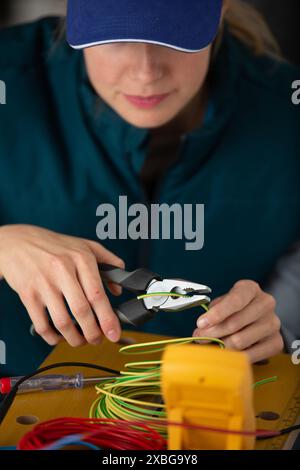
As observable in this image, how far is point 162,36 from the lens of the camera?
839mm

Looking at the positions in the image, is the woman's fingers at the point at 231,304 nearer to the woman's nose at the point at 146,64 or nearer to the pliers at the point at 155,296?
the pliers at the point at 155,296

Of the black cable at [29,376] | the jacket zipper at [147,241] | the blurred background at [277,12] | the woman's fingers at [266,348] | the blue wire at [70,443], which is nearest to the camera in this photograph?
the blue wire at [70,443]

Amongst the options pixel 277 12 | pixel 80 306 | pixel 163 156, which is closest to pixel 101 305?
pixel 80 306

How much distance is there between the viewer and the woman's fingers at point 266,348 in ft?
2.83

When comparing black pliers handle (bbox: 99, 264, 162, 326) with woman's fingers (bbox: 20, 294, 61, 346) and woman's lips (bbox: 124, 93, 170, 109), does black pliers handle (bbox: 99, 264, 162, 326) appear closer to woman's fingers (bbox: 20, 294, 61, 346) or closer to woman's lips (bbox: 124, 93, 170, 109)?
woman's fingers (bbox: 20, 294, 61, 346)

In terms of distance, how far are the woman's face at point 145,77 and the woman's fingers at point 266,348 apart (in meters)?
0.35

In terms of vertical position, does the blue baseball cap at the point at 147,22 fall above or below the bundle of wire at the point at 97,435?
above

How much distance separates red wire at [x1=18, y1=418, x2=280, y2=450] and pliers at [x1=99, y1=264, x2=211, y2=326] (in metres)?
0.12

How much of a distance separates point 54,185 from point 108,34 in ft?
1.31

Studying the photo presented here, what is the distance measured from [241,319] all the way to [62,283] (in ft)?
0.65

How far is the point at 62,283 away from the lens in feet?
2.63

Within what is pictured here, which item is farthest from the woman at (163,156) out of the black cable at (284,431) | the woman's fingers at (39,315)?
the black cable at (284,431)

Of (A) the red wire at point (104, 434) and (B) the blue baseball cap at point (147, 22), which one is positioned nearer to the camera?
(A) the red wire at point (104, 434)

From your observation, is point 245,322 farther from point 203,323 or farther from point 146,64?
point 146,64
